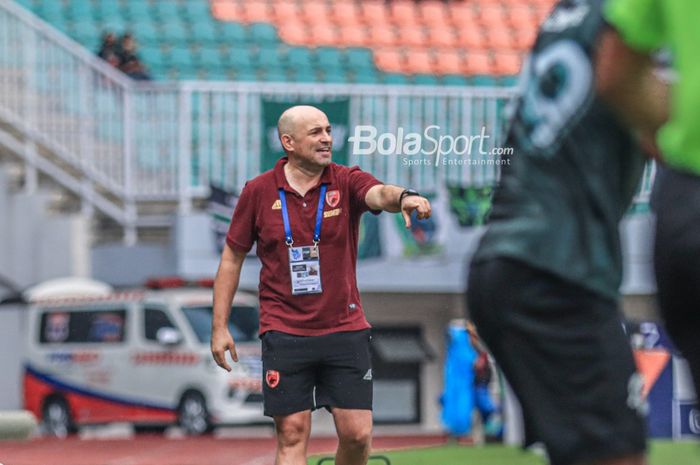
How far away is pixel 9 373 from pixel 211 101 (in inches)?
170

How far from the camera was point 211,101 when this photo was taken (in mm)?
19141

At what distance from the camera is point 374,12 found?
23.0 metres

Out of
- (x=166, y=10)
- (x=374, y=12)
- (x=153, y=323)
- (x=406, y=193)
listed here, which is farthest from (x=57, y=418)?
(x=406, y=193)

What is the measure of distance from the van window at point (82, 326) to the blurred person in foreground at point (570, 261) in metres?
16.2

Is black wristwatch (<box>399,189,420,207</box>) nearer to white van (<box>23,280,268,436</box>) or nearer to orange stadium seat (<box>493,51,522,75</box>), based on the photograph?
white van (<box>23,280,268,436</box>)

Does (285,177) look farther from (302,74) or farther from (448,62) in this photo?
(448,62)

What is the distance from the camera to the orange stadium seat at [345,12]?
22.6 m

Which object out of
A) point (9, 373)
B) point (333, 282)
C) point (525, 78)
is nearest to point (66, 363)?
point (9, 373)

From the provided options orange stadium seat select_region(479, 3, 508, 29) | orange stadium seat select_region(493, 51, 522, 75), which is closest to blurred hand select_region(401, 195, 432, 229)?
orange stadium seat select_region(493, 51, 522, 75)

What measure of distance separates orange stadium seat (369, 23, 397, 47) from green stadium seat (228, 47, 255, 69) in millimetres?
1917

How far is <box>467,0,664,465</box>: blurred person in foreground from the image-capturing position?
3287mm

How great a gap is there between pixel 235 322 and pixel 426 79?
468 cm

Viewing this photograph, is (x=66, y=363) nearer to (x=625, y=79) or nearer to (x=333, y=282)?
(x=333, y=282)

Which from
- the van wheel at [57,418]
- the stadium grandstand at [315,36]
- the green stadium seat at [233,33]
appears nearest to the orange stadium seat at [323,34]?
the stadium grandstand at [315,36]
